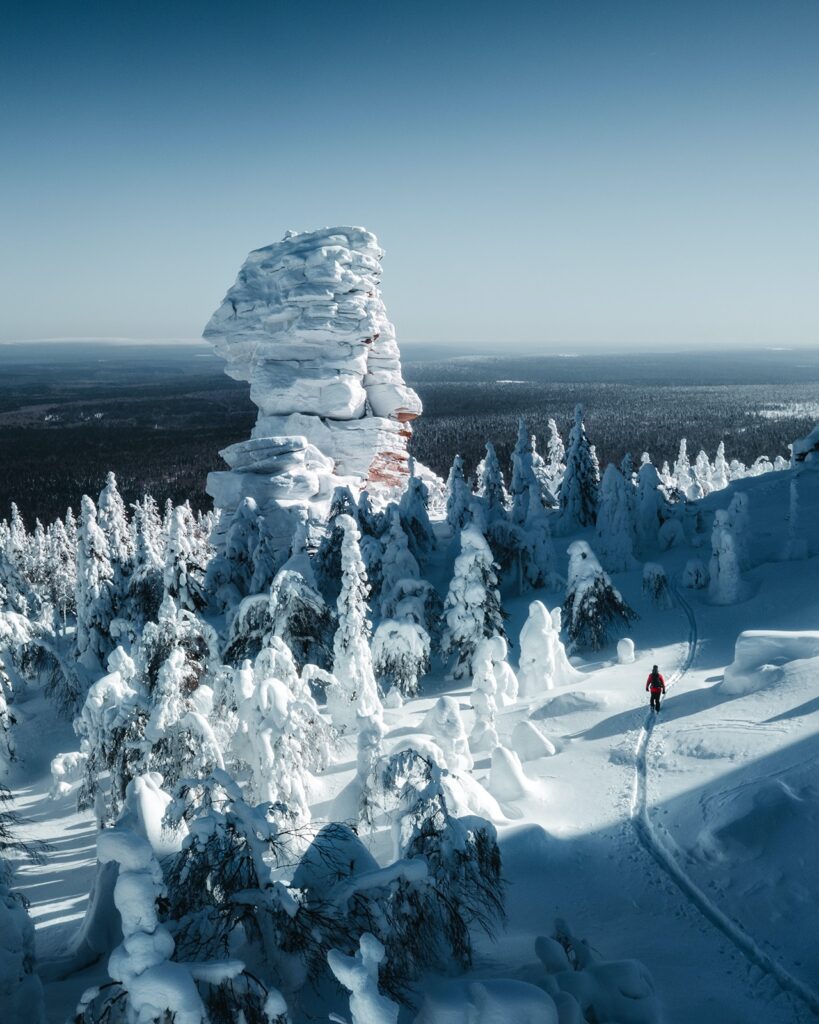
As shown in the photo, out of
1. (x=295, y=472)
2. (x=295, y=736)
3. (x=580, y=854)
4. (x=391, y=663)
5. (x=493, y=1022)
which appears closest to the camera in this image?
(x=493, y=1022)

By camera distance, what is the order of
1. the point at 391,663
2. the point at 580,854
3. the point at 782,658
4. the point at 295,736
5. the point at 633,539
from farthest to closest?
1. the point at 633,539
2. the point at 391,663
3. the point at 782,658
4. the point at 295,736
5. the point at 580,854

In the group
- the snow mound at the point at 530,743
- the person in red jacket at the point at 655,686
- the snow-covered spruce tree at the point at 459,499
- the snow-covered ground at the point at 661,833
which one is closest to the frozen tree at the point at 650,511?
the snow-covered spruce tree at the point at 459,499

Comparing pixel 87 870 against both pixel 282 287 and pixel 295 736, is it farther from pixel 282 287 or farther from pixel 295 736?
pixel 282 287

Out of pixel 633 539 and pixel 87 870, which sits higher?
pixel 633 539

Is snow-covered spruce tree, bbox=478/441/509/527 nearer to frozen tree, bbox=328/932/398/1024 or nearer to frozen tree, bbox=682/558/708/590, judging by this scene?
frozen tree, bbox=682/558/708/590

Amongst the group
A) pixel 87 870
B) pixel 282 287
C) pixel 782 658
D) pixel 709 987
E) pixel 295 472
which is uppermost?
pixel 282 287

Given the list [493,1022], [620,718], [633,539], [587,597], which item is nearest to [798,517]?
[633,539]

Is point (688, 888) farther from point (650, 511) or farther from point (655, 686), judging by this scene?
point (650, 511)
